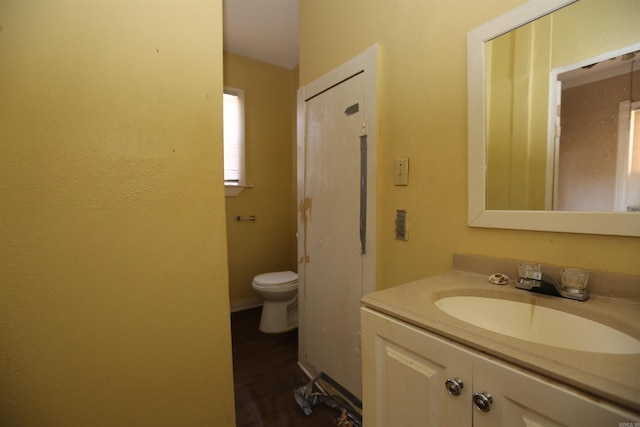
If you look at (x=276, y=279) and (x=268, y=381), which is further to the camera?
(x=276, y=279)

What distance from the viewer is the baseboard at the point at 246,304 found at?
9.55 feet

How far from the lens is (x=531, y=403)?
1.69ft

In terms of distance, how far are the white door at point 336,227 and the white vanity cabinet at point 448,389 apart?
631mm

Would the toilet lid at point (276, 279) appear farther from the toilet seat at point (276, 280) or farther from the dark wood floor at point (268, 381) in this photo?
the dark wood floor at point (268, 381)

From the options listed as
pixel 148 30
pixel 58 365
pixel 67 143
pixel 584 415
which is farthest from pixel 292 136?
pixel 584 415

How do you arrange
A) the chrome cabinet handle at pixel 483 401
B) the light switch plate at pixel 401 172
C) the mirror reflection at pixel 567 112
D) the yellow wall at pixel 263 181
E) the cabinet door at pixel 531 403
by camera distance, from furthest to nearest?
the yellow wall at pixel 263 181 < the light switch plate at pixel 401 172 < the mirror reflection at pixel 567 112 < the chrome cabinet handle at pixel 483 401 < the cabinet door at pixel 531 403

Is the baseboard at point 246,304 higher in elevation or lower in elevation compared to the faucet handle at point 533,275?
lower


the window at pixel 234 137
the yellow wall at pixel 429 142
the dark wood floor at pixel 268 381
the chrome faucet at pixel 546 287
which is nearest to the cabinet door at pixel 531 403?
the chrome faucet at pixel 546 287

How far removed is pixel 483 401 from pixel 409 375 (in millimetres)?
189

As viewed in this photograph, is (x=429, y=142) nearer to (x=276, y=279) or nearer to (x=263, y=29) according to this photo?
(x=276, y=279)

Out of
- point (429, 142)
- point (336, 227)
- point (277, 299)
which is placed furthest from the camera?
point (277, 299)

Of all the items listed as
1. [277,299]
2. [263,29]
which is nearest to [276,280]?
[277,299]

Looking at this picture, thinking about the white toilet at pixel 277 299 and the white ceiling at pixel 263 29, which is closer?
the white ceiling at pixel 263 29

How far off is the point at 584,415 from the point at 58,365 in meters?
1.26
